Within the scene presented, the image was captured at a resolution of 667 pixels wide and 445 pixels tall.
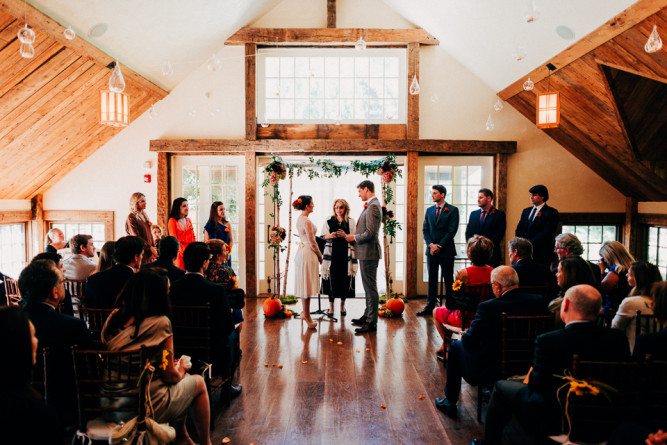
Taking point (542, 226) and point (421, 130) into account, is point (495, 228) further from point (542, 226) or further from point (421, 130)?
point (421, 130)

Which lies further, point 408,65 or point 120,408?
point 408,65

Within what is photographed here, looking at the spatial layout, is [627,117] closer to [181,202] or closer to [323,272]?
[323,272]

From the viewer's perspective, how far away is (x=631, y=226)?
6691 mm

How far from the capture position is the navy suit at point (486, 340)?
2.82m

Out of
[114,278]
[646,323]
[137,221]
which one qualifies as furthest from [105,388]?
[137,221]

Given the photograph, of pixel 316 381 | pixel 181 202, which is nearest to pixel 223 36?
pixel 181 202

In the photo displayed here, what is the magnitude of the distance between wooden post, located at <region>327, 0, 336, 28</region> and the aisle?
179 inches

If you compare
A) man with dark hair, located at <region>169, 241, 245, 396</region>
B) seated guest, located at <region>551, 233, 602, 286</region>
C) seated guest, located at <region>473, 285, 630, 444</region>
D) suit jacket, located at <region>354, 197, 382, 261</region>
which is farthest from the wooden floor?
seated guest, located at <region>551, 233, 602, 286</region>

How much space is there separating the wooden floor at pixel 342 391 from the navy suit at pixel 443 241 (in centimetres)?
79

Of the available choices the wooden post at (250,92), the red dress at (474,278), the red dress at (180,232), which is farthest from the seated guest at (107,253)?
the wooden post at (250,92)

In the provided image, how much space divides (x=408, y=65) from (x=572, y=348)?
221 inches

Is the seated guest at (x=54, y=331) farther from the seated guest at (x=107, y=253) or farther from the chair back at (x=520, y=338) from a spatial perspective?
the chair back at (x=520, y=338)

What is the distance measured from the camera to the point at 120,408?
2.09 meters

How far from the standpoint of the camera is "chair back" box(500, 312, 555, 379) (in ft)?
8.97
